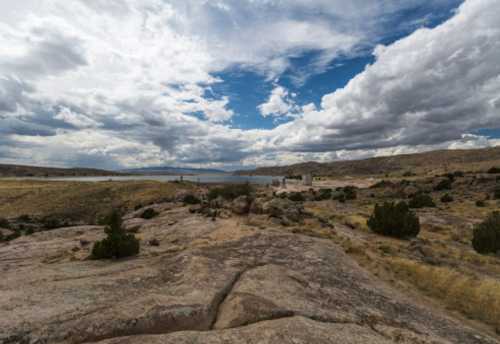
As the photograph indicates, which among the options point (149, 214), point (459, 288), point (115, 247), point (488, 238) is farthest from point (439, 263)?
point (149, 214)

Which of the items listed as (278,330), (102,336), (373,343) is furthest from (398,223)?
(102,336)

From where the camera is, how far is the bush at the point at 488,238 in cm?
1602

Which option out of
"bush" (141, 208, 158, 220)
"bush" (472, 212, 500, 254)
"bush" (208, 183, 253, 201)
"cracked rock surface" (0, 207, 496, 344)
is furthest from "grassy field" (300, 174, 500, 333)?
"bush" (141, 208, 158, 220)

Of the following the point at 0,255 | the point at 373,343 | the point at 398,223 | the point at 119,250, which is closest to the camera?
the point at 373,343

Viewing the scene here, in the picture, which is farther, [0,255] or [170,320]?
[0,255]

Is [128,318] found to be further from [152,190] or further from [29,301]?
[152,190]

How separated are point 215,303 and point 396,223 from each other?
706 inches

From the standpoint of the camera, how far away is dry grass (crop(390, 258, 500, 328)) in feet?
28.8

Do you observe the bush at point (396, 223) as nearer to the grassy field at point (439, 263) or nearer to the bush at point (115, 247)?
the grassy field at point (439, 263)

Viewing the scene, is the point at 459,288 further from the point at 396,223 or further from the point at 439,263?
the point at 396,223

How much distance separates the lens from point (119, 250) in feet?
38.7

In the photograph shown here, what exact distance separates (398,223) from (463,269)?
7.19 m

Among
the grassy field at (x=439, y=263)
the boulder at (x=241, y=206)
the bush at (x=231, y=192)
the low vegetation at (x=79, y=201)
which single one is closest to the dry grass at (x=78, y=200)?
the low vegetation at (x=79, y=201)

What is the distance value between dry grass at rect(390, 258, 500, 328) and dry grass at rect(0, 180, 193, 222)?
134 ft
